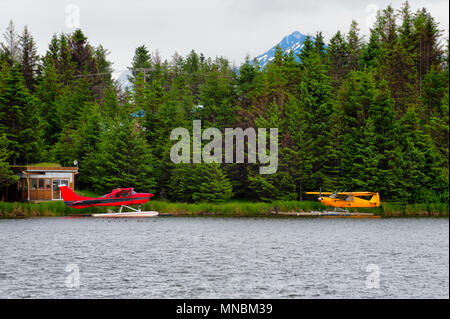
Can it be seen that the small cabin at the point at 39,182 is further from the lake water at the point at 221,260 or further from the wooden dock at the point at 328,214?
the wooden dock at the point at 328,214

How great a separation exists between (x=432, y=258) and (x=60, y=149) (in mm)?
64011

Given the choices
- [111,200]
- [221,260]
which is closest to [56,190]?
[111,200]

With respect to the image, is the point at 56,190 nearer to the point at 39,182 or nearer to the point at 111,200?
the point at 39,182

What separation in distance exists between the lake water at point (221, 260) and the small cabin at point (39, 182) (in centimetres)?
920

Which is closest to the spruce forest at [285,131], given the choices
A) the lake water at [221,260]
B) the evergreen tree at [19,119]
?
the evergreen tree at [19,119]

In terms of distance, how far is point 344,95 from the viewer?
86.2 m

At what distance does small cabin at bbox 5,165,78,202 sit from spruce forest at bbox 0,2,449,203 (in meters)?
2.76

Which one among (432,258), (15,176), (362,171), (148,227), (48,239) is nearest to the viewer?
(432,258)

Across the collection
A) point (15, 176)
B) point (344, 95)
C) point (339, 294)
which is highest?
point (344, 95)

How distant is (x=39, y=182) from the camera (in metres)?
70.7

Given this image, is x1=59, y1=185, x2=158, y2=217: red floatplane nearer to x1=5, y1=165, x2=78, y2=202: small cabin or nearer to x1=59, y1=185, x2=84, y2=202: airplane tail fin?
x1=59, y1=185, x2=84, y2=202: airplane tail fin

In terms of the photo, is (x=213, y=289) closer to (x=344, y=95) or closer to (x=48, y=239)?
(x=48, y=239)

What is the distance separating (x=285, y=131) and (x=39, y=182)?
34.1 metres

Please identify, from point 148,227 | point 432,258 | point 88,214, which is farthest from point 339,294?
point 88,214
